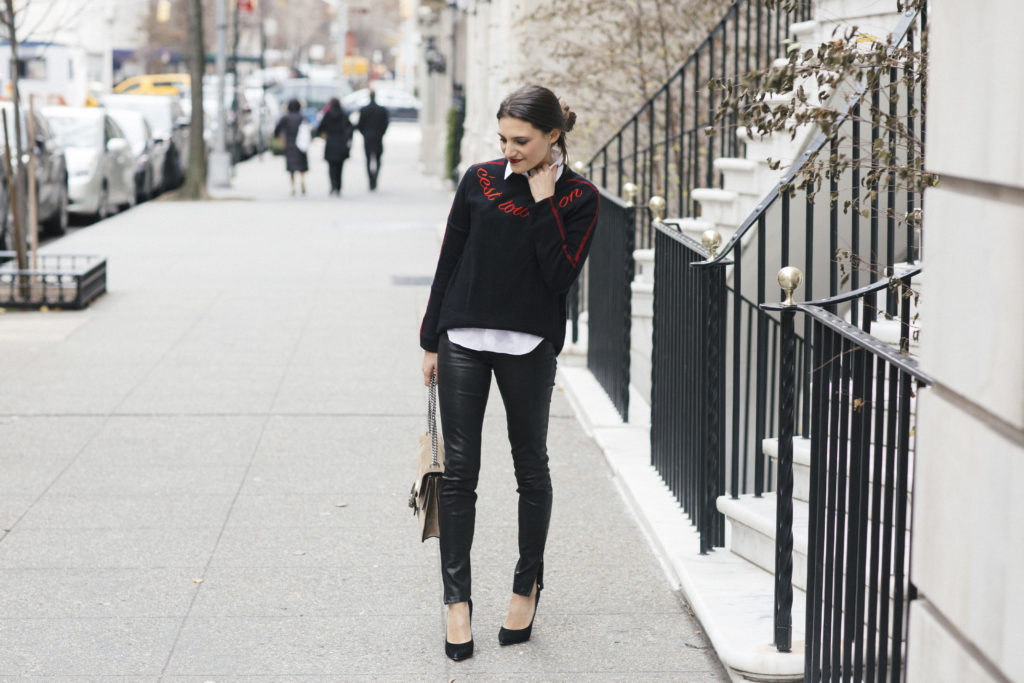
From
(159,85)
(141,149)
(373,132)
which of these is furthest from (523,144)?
(159,85)

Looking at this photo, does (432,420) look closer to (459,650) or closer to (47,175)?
(459,650)

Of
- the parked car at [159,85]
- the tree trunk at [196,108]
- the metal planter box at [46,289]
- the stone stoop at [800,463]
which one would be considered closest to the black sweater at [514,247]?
the stone stoop at [800,463]

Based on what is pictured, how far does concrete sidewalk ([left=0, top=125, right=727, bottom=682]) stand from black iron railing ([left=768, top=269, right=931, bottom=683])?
69cm

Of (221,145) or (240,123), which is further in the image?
(240,123)

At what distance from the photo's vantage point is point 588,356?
9242 mm

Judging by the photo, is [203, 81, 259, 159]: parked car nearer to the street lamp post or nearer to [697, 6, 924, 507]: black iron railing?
the street lamp post

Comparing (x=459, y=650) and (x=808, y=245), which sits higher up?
(x=808, y=245)

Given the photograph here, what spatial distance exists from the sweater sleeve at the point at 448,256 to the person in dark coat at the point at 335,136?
1982 cm

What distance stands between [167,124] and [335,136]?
3633 millimetres

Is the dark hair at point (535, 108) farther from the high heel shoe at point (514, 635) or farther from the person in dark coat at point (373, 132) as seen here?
the person in dark coat at point (373, 132)

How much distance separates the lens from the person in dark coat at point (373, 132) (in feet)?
81.2

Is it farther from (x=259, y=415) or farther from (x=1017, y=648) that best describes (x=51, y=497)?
(x=1017, y=648)

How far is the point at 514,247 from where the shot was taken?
4258 millimetres

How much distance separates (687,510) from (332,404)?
3.02 metres
